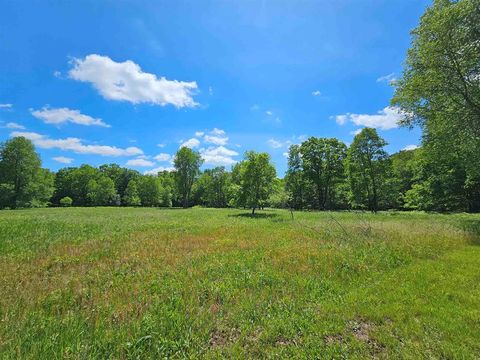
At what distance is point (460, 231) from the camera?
47.3ft

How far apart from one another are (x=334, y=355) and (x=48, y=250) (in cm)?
1216

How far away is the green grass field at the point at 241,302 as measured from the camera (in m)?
4.24

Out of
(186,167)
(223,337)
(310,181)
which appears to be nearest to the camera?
(223,337)

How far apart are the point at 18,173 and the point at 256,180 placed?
5311cm

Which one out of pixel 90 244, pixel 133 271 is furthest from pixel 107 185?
pixel 133 271


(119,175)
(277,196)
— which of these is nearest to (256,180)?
(277,196)

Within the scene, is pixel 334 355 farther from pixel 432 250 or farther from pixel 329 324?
pixel 432 250

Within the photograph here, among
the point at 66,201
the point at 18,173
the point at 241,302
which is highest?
the point at 18,173

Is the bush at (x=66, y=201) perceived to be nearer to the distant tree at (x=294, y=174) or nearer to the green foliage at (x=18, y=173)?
the green foliage at (x=18, y=173)

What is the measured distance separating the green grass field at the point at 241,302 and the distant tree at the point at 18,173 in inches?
2188

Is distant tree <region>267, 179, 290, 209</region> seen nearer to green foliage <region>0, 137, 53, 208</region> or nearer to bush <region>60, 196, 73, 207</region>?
green foliage <region>0, 137, 53, 208</region>

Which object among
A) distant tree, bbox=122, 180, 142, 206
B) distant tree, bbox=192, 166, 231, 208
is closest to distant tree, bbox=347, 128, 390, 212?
distant tree, bbox=192, 166, 231, 208

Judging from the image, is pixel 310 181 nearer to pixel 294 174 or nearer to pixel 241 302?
pixel 294 174

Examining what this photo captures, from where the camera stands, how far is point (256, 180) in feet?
119
